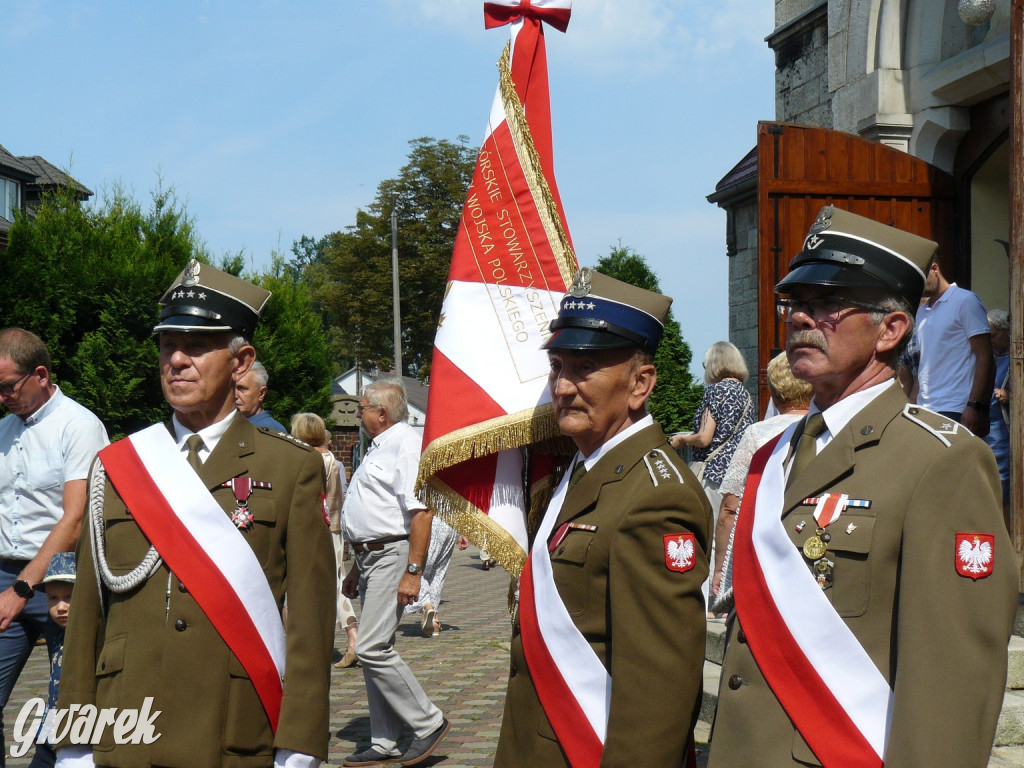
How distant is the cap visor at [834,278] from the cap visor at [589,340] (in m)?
0.56

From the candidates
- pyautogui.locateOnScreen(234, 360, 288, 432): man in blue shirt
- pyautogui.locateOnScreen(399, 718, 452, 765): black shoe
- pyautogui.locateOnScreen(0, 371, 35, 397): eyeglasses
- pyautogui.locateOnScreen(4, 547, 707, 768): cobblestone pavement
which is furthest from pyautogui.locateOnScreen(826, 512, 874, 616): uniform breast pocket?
pyautogui.locateOnScreen(234, 360, 288, 432): man in blue shirt

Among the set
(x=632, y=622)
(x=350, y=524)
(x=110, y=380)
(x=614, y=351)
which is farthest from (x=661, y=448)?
(x=110, y=380)

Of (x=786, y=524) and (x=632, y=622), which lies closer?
(x=786, y=524)

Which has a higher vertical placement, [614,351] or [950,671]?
[614,351]

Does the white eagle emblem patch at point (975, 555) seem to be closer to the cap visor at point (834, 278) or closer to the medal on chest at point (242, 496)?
the cap visor at point (834, 278)

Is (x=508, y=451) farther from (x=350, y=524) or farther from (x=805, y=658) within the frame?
(x=350, y=524)

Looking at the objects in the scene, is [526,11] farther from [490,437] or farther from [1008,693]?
[1008,693]

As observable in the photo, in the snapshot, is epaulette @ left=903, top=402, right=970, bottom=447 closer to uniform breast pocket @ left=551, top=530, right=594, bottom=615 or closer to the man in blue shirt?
uniform breast pocket @ left=551, top=530, right=594, bottom=615

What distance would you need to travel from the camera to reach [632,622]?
2551 millimetres

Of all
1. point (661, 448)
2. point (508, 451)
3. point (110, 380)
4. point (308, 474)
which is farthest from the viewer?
point (110, 380)

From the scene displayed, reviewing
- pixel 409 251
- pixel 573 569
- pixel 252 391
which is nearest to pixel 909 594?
pixel 573 569

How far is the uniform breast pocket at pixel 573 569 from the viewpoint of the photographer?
8.92 feet

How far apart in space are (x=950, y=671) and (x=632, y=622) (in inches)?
28.2

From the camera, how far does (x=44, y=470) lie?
449cm
